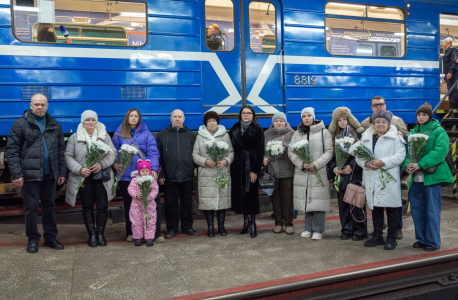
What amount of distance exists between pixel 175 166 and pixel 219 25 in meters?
2.26

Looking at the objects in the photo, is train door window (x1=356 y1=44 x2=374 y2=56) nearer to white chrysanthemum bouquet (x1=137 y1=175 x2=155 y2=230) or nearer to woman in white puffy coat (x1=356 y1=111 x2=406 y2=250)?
woman in white puffy coat (x1=356 y1=111 x2=406 y2=250)

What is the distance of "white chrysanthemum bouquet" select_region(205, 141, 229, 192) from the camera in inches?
197

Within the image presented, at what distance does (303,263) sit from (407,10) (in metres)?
5.13

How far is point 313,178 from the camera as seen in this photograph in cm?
503

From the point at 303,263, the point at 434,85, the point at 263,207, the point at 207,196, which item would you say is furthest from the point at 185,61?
the point at 434,85

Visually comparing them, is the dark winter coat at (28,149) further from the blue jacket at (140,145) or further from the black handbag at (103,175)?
the blue jacket at (140,145)

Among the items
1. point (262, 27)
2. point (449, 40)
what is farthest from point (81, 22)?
point (449, 40)

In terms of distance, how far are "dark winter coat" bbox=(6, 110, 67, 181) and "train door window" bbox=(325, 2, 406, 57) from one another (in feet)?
14.4

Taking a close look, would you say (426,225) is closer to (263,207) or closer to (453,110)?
(263,207)

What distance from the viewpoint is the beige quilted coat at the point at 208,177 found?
5156 millimetres

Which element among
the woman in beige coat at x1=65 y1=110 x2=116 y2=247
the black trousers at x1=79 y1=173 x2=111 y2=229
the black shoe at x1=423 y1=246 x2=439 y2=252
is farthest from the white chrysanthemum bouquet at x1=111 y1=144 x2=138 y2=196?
the black shoe at x1=423 y1=246 x2=439 y2=252

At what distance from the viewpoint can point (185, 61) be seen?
589 centimetres

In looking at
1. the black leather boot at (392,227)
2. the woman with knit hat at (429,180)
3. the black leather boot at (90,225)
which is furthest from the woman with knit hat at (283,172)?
the black leather boot at (90,225)

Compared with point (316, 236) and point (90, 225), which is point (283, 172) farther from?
point (90, 225)
